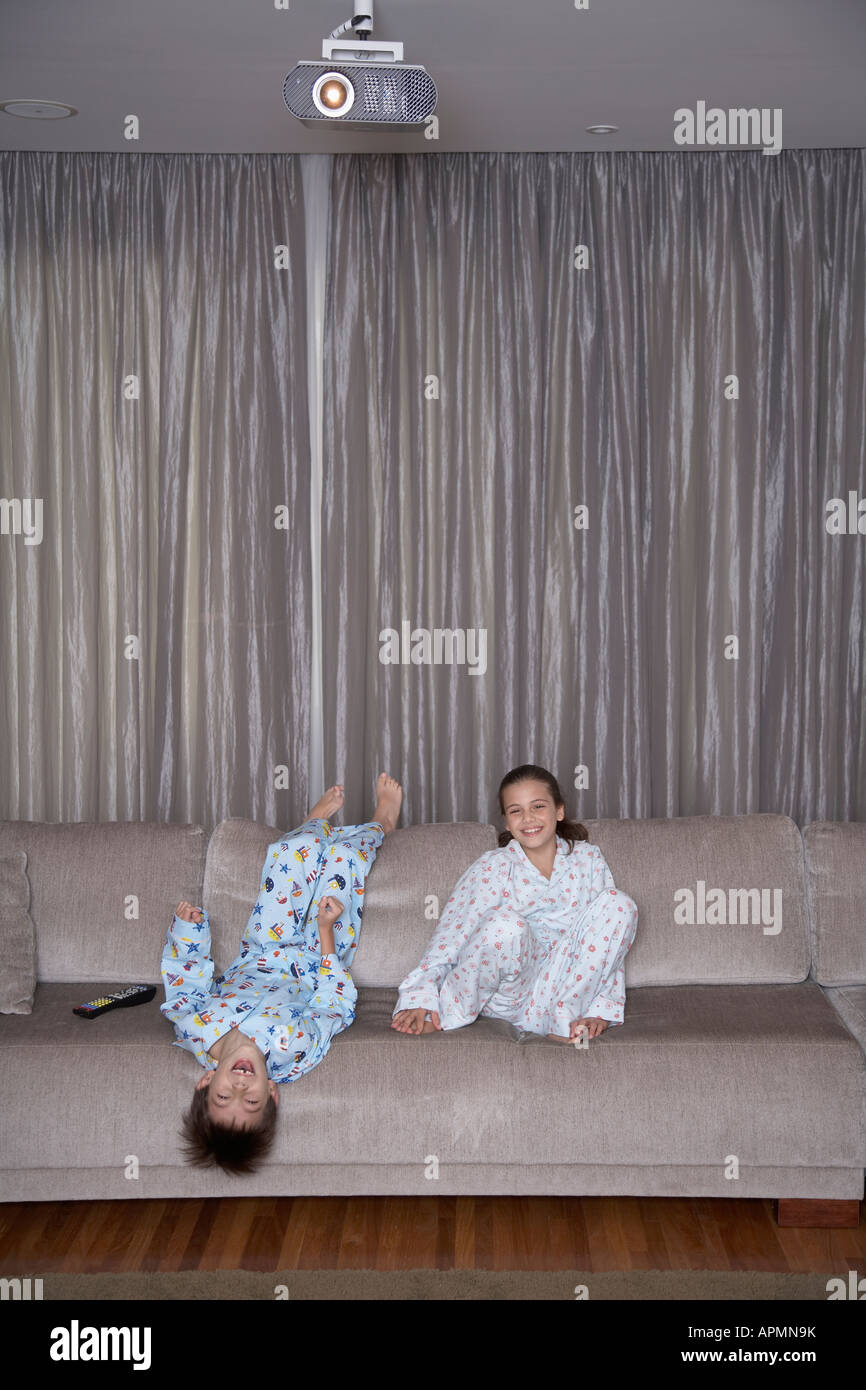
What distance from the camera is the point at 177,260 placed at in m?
3.91

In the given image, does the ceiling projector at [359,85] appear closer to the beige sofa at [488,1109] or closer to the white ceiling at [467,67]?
the white ceiling at [467,67]

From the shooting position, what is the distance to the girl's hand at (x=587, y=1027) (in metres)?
2.81

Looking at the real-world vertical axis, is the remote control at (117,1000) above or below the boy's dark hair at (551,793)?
below

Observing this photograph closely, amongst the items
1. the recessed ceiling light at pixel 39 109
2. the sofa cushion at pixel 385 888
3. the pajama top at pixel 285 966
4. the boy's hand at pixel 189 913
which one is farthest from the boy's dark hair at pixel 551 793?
the recessed ceiling light at pixel 39 109

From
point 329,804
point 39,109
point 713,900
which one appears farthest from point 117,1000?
point 39,109

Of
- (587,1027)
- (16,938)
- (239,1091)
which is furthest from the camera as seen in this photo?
(16,938)

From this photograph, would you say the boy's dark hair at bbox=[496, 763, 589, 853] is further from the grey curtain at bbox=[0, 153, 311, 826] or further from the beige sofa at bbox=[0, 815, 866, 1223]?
the grey curtain at bbox=[0, 153, 311, 826]

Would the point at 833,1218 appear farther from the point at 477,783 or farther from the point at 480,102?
the point at 480,102

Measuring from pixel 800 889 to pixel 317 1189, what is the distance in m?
1.36

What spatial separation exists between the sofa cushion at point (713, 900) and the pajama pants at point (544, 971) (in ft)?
0.47

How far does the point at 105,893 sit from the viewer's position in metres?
3.23

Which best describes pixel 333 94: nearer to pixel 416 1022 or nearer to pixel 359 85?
pixel 359 85

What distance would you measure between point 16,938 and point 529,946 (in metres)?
1.23
